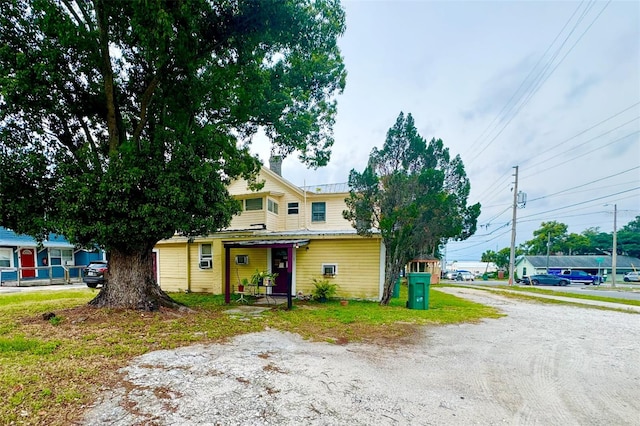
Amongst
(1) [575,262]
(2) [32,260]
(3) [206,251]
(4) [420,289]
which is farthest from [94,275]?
(1) [575,262]

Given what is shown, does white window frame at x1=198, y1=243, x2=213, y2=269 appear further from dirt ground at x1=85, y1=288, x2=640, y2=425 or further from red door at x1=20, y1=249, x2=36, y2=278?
red door at x1=20, y1=249, x2=36, y2=278

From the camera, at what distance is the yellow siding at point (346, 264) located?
11.0m

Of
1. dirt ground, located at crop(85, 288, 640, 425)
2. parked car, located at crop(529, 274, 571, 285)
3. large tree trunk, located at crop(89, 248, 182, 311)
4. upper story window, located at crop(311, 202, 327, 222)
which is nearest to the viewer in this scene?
dirt ground, located at crop(85, 288, 640, 425)

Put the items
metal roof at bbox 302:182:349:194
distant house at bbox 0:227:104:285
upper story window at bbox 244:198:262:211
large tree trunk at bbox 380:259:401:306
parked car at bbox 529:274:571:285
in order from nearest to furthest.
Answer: large tree trunk at bbox 380:259:401:306, upper story window at bbox 244:198:262:211, distant house at bbox 0:227:104:285, metal roof at bbox 302:182:349:194, parked car at bbox 529:274:571:285

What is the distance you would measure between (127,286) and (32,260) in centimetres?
1757

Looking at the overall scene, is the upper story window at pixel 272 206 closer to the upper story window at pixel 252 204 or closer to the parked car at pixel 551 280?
the upper story window at pixel 252 204

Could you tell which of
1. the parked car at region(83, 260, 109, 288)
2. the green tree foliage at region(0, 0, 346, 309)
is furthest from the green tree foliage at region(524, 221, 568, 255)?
the parked car at region(83, 260, 109, 288)

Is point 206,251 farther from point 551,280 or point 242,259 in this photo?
point 551,280

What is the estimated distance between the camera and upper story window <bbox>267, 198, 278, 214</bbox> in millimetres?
15917

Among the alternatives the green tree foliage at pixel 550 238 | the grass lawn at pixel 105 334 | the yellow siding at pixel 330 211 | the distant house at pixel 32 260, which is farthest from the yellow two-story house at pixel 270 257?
the green tree foliage at pixel 550 238

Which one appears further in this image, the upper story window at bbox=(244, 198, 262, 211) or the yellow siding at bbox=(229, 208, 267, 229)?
the upper story window at bbox=(244, 198, 262, 211)

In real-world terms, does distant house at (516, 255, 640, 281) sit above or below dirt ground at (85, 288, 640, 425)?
below

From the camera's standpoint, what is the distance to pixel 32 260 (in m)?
18.8

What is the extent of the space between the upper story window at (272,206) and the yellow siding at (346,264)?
4.88 metres
